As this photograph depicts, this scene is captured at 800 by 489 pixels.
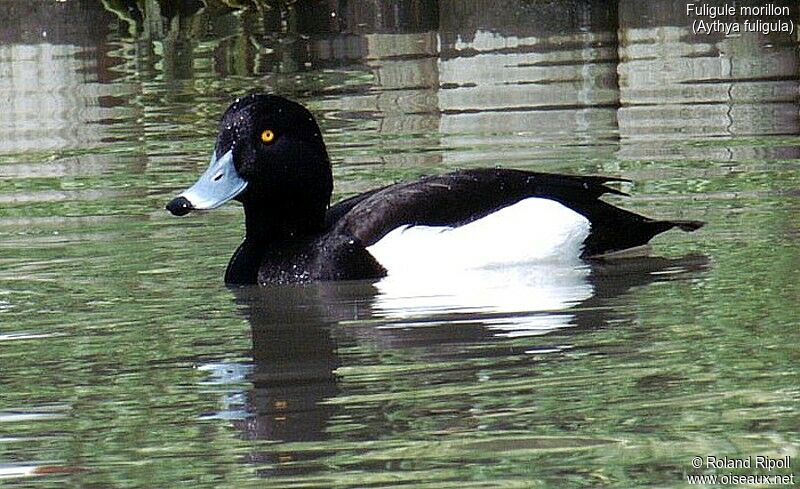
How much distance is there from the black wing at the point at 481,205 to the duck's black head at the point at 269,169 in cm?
16

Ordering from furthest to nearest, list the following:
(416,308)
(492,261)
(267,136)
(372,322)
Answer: (267,136) → (492,261) → (416,308) → (372,322)

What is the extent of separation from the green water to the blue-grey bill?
363 millimetres

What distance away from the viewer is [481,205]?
27.0ft

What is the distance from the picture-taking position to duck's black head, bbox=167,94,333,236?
329 inches

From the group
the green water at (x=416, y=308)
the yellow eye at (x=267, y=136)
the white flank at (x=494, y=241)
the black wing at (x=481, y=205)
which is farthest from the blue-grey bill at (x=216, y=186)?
the white flank at (x=494, y=241)

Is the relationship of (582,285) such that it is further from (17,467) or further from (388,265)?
(17,467)

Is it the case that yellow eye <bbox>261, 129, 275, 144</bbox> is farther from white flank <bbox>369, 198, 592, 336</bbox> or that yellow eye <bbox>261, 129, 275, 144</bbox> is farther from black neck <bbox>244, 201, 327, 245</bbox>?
white flank <bbox>369, 198, 592, 336</bbox>

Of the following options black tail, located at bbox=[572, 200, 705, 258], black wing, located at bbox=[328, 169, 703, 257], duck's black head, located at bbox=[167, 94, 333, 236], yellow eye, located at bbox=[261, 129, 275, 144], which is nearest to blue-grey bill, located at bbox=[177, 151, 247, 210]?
duck's black head, located at bbox=[167, 94, 333, 236]

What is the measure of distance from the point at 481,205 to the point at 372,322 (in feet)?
3.66

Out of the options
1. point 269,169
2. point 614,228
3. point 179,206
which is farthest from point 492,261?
point 179,206

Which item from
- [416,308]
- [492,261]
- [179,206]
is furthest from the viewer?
[492,261]

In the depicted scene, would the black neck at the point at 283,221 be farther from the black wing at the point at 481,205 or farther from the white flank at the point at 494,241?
the white flank at the point at 494,241

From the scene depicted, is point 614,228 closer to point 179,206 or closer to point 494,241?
point 494,241

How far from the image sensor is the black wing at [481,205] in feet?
26.7
